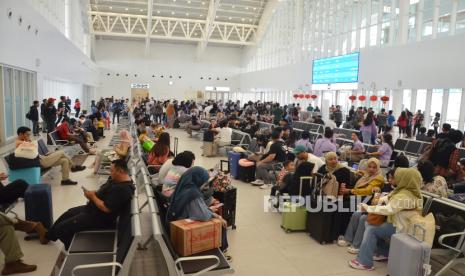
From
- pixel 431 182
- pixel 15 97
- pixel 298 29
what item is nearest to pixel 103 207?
pixel 431 182

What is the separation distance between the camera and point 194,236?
3568mm

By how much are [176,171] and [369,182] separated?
2641mm

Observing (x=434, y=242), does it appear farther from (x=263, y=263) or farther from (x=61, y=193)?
(x=61, y=193)

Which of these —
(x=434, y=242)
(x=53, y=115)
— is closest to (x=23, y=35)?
(x=53, y=115)

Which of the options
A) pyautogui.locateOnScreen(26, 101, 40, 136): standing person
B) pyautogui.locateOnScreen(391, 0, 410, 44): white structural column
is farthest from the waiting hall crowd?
pyautogui.locateOnScreen(391, 0, 410, 44): white structural column

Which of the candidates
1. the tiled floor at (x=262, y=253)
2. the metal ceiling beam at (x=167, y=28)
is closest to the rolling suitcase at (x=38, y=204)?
the tiled floor at (x=262, y=253)

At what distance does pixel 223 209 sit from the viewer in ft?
17.5

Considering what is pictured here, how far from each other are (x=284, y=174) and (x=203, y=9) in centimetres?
2731

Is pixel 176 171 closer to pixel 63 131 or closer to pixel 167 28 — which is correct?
pixel 63 131

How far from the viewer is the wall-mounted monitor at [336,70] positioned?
20.1 meters

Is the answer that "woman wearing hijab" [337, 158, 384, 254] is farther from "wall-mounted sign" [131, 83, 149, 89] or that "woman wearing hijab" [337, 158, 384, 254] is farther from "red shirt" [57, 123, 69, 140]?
"wall-mounted sign" [131, 83, 149, 89]

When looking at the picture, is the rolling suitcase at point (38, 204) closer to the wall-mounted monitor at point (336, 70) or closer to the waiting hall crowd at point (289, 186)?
the waiting hall crowd at point (289, 186)

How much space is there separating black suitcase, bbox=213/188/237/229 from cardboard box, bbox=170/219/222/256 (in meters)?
1.44

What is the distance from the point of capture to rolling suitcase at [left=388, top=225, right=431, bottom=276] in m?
3.80
